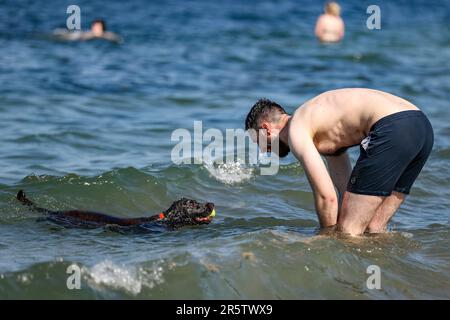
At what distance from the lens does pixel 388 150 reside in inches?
218

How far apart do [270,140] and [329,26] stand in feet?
43.1

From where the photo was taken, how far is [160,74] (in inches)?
603

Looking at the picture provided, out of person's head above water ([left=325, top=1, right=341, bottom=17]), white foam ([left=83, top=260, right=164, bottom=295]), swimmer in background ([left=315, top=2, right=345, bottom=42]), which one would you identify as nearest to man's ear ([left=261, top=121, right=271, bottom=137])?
white foam ([left=83, top=260, right=164, bottom=295])

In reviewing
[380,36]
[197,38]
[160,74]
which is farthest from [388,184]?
[380,36]

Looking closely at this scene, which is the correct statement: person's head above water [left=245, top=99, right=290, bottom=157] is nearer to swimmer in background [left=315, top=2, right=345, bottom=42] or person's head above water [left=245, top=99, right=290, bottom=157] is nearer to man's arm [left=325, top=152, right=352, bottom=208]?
man's arm [left=325, top=152, right=352, bottom=208]

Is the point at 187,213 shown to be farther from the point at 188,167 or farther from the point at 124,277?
the point at 188,167

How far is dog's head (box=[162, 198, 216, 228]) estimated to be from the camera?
636 centimetres

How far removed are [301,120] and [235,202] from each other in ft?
7.77

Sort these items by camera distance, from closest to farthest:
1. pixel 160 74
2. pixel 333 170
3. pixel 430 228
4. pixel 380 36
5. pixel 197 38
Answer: pixel 333 170 < pixel 430 228 < pixel 160 74 < pixel 197 38 < pixel 380 36

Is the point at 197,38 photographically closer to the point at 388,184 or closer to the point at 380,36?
the point at 380,36

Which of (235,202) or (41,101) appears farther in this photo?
(41,101)

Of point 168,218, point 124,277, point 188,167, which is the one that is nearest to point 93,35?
point 188,167

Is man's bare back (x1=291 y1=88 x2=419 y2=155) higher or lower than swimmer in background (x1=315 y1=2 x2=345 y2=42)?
lower

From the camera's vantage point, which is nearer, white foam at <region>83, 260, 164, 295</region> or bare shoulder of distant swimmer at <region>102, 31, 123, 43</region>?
white foam at <region>83, 260, 164, 295</region>
